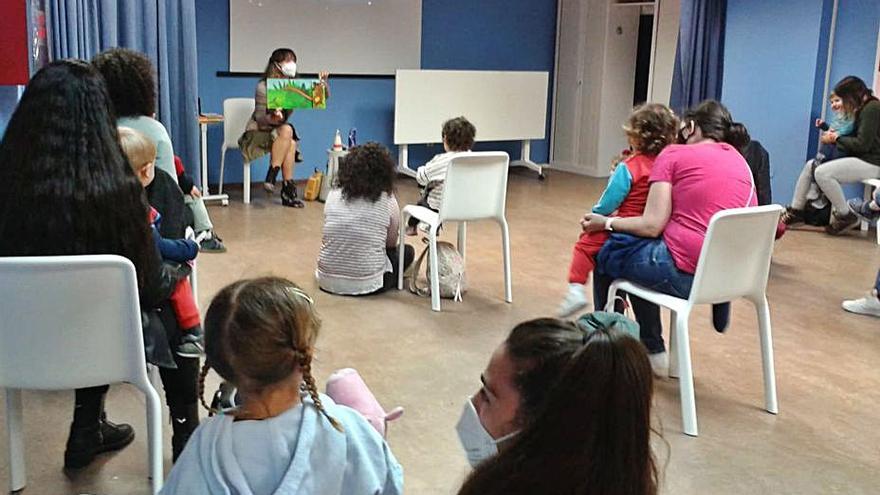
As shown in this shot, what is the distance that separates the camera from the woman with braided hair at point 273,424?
4.67 feet

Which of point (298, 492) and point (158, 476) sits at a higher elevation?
point (298, 492)

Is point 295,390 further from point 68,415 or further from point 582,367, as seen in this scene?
point 68,415

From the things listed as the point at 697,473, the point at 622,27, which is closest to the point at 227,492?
the point at 697,473

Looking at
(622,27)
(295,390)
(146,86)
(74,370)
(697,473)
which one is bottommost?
(697,473)

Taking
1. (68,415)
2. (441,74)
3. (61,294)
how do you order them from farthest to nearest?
(441,74), (68,415), (61,294)

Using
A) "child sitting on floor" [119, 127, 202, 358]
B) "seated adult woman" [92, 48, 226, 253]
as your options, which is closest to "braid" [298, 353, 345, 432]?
"child sitting on floor" [119, 127, 202, 358]

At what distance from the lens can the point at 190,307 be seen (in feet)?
8.07

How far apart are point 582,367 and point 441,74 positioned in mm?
7370

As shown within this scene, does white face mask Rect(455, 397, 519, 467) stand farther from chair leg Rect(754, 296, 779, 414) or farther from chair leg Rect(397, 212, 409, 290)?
chair leg Rect(397, 212, 409, 290)

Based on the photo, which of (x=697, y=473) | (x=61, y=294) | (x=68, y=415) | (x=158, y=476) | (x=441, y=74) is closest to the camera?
(x=61, y=294)

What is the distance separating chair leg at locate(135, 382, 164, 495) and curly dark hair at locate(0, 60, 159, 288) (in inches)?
12.5

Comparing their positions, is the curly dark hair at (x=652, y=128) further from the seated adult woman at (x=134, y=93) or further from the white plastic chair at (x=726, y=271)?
the seated adult woman at (x=134, y=93)

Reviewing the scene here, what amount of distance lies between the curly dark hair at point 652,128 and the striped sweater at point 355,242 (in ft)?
4.75

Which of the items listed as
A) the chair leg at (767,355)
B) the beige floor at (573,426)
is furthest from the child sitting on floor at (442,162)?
the chair leg at (767,355)
